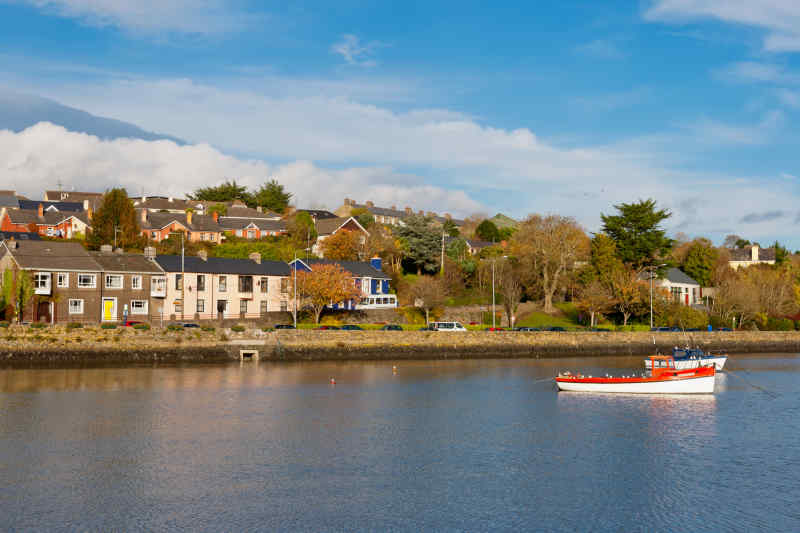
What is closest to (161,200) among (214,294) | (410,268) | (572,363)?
(410,268)

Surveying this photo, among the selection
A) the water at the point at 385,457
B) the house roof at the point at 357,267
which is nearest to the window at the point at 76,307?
the water at the point at 385,457

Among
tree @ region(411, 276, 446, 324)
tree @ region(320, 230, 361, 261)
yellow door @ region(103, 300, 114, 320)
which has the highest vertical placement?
tree @ region(320, 230, 361, 261)

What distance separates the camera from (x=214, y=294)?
260 feet

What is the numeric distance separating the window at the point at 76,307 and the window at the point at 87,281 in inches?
59.0

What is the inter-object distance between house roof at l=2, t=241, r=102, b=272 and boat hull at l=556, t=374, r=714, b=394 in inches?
1812

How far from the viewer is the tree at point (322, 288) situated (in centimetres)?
7888

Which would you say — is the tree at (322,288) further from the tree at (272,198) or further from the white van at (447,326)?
the tree at (272,198)

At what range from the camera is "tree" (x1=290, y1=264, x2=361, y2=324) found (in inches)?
3105

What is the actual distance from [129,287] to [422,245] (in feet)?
137

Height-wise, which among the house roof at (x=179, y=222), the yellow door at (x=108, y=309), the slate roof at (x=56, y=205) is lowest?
the yellow door at (x=108, y=309)

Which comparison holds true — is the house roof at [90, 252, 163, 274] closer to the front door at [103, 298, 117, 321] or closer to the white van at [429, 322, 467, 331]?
the front door at [103, 298, 117, 321]

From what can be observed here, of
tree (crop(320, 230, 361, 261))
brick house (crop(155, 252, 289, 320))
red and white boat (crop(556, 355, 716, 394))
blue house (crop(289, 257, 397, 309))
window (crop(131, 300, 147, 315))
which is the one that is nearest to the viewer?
red and white boat (crop(556, 355, 716, 394))

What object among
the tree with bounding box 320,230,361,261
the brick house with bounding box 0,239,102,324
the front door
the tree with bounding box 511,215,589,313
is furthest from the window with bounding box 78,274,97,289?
the tree with bounding box 511,215,589,313

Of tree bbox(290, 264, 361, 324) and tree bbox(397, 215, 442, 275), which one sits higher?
tree bbox(397, 215, 442, 275)
